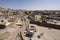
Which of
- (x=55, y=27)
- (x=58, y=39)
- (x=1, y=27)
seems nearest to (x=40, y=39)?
(x=58, y=39)

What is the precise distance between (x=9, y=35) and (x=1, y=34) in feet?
2.50

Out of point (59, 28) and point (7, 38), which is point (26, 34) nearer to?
point (7, 38)

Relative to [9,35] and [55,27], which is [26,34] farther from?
[55,27]

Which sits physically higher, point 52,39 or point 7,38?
point 7,38

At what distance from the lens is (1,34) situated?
8945 millimetres

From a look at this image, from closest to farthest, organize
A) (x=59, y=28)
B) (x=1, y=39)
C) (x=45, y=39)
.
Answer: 1. (x=1, y=39)
2. (x=45, y=39)
3. (x=59, y=28)

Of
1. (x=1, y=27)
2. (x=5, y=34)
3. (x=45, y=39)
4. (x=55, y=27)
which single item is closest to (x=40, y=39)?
(x=45, y=39)

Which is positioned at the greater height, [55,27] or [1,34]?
[1,34]

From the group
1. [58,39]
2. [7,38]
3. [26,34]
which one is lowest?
[58,39]

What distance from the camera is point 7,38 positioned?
8.82m

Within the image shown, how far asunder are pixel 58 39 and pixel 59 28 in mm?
7006

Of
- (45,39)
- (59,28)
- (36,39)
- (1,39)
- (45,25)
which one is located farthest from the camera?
(45,25)

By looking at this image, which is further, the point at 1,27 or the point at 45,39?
the point at 45,39

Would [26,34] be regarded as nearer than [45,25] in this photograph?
Yes
